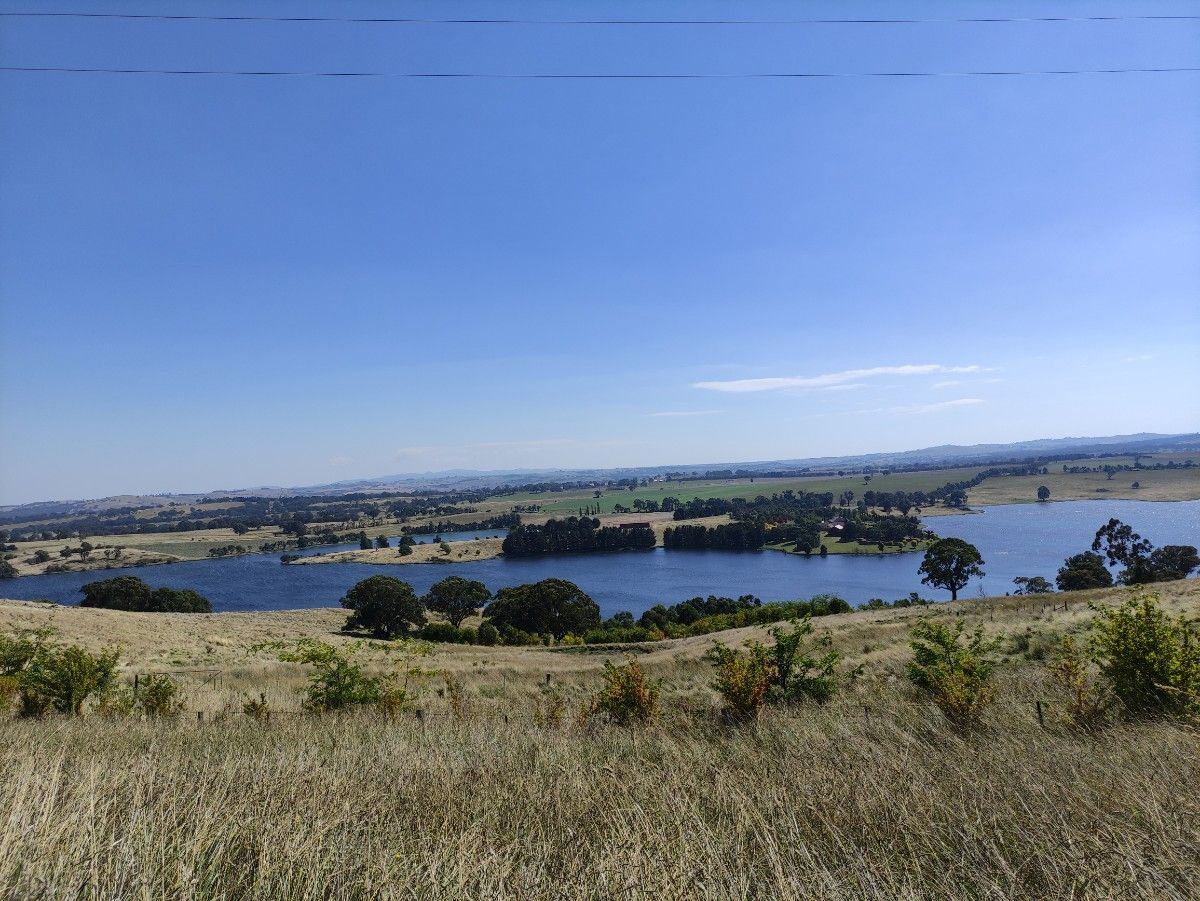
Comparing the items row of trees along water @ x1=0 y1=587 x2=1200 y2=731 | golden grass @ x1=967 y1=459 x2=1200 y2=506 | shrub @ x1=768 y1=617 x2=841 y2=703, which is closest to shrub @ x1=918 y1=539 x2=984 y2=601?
row of trees along water @ x1=0 y1=587 x2=1200 y2=731

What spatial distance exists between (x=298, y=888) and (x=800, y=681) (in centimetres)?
1146

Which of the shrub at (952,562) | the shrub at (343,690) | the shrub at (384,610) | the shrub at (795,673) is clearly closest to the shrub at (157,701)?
the shrub at (343,690)

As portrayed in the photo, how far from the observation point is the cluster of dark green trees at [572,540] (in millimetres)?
148875

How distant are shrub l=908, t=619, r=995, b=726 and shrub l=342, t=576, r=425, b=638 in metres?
51.5

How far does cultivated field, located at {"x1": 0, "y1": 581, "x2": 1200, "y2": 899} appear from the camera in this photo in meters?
2.77

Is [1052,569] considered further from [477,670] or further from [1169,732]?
[1169,732]

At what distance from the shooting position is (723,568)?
121m

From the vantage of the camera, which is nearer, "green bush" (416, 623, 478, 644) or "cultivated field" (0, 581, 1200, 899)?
"cultivated field" (0, 581, 1200, 899)

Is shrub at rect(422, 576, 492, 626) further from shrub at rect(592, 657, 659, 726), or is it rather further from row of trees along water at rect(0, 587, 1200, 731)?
shrub at rect(592, 657, 659, 726)

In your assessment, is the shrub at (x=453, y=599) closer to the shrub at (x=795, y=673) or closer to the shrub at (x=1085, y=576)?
the shrub at (x=795, y=673)

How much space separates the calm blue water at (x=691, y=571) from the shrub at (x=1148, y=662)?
76.9m

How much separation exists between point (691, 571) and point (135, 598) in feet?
282

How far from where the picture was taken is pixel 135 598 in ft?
221

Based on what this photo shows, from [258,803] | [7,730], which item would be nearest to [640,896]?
[258,803]
